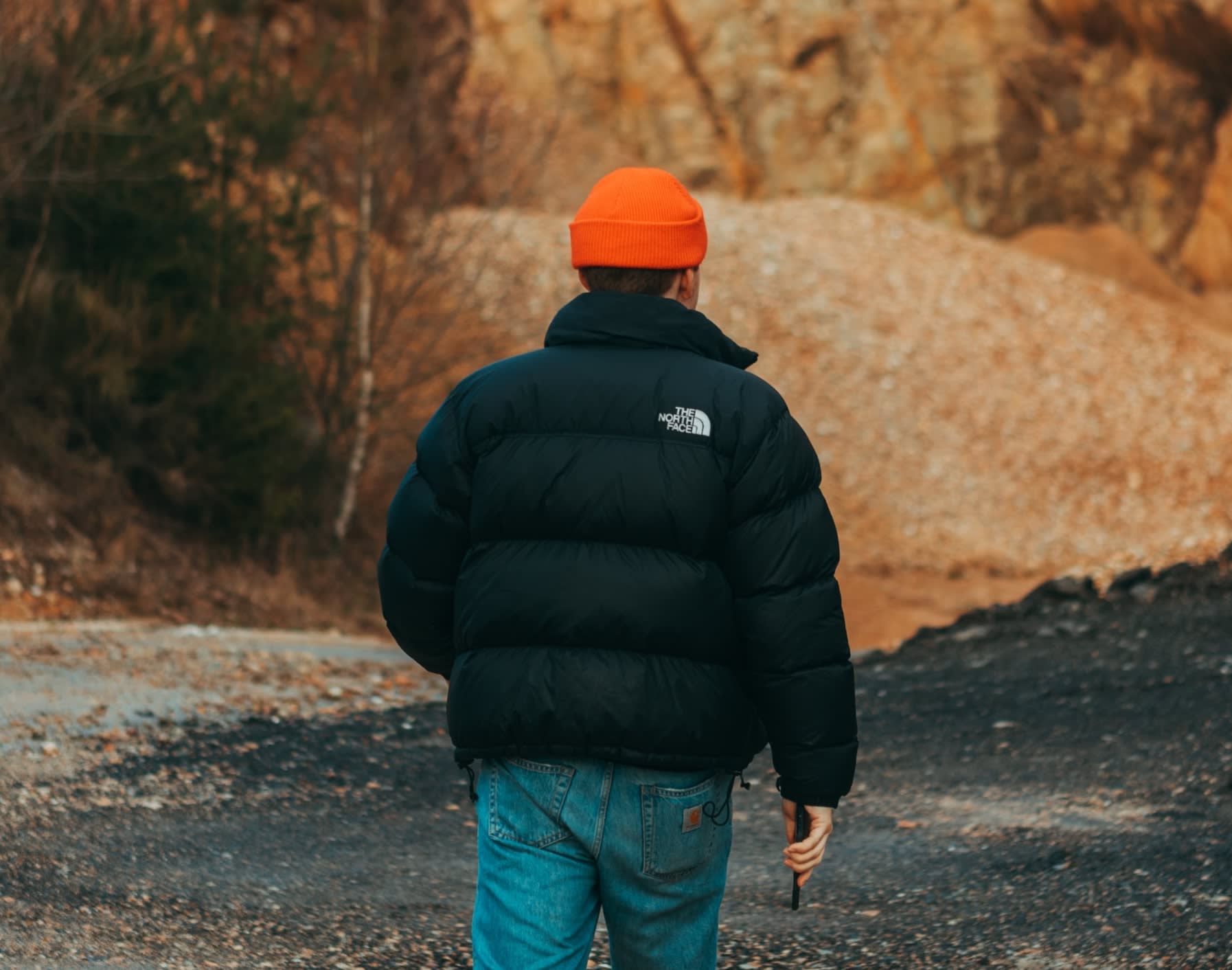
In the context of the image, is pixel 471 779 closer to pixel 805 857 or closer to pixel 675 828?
pixel 675 828

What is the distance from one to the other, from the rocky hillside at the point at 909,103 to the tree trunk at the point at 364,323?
14753mm

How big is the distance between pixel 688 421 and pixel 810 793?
0.62 meters

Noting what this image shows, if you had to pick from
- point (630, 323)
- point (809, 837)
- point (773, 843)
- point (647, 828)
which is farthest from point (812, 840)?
point (773, 843)

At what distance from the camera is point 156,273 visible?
1416cm

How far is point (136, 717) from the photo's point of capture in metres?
8.12

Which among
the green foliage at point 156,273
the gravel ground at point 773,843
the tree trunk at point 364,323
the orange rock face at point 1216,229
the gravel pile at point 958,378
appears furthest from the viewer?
the orange rock face at point 1216,229

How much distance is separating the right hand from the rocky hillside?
28.8 meters

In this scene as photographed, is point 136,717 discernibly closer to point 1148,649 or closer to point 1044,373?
point 1148,649

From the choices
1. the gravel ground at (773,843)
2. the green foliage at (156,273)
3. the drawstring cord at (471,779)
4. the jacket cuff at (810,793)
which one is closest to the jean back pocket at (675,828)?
the jacket cuff at (810,793)

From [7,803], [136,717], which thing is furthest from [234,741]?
[7,803]

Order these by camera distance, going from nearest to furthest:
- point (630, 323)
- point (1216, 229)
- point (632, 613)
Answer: point (632, 613)
point (630, 323)
point (1216, 229)

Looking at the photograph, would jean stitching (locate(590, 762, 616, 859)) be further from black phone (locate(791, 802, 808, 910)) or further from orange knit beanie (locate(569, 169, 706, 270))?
orange knit beanie (locate(569, 169, 706, 270))

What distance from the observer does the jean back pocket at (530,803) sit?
232 cm

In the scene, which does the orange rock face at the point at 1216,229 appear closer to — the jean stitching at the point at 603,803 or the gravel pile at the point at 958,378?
the gravel pile at the point at 958,378
